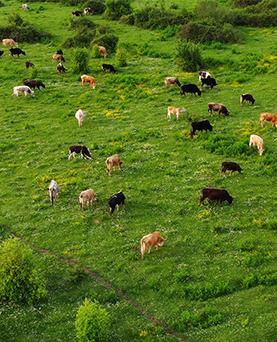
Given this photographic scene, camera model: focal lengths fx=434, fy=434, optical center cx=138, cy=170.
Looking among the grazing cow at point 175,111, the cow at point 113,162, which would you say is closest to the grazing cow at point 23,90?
the grazing cow at point 175,111

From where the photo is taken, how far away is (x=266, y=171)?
997 inches

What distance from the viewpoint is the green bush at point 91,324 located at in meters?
15.1

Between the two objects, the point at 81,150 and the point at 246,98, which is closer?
the point at 81,150

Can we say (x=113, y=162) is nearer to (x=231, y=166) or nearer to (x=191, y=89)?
(x=231, y=166)

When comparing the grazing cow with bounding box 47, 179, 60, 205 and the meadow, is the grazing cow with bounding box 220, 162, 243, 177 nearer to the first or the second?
the meadow

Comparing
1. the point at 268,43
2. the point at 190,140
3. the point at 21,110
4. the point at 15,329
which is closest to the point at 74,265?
the point at 15,329

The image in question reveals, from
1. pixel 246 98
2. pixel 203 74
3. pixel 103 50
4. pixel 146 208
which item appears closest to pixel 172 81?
pixel 203 74

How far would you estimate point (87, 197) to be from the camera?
23875 mm

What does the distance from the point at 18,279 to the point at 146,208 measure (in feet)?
26.8

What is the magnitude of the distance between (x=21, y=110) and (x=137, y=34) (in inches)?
1006

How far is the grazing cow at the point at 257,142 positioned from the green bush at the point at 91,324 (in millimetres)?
16169

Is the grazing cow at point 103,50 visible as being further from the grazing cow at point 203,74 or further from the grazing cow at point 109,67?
the grazing cow at point 203,74

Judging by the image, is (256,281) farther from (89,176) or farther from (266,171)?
(89,176)

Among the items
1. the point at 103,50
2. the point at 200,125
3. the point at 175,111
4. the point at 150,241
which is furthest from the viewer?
the point at 103,50
